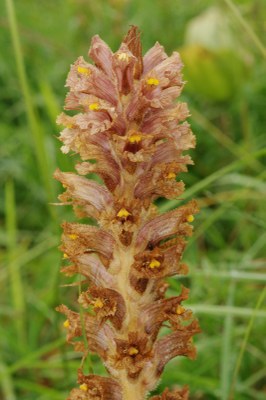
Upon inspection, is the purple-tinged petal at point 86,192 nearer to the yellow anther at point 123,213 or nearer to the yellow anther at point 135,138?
the yellow anther at point 123,213

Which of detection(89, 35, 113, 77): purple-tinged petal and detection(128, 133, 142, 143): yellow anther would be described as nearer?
detection(128, 133, 142, 143): yellow anther

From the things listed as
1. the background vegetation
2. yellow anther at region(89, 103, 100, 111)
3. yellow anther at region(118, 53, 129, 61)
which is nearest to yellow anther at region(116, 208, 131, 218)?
yellow anther at region(89, 103, 100, 111)

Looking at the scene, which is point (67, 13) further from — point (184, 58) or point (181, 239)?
point (181, 239)

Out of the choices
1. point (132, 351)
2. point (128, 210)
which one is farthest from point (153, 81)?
point (132, 351)

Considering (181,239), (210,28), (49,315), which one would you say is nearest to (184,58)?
(210,28)

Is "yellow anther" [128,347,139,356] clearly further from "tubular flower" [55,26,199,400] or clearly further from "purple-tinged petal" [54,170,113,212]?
"purple-tinged petal" [54,170,113,212]

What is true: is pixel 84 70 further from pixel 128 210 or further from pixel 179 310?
pixel 179 310
